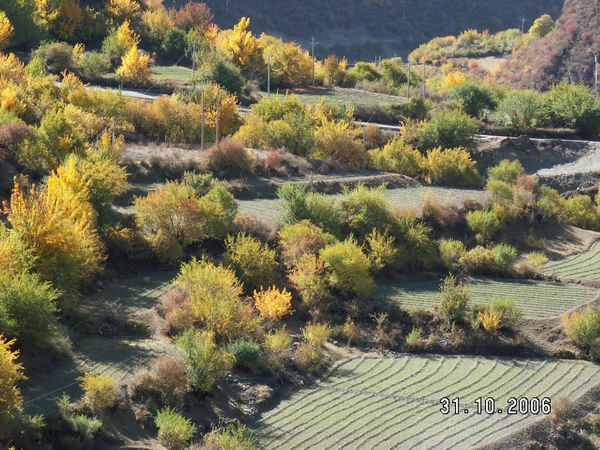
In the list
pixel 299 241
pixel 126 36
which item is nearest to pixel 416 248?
pixel 299 241

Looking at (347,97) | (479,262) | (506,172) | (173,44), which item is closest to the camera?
(479,262)

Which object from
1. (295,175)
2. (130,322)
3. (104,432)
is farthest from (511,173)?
(104,432)

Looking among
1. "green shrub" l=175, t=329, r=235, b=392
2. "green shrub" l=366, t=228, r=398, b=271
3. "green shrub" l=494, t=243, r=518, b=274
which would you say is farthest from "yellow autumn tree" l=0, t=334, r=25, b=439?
"green shrub" l=494, t=243, r=518, b=274

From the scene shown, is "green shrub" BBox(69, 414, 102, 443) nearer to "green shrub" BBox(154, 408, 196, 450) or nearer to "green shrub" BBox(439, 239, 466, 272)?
"green shrub" BBox(154, 408, 196, 450)

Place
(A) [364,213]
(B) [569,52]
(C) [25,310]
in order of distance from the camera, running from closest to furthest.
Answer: (C) [25,310] → (A) [364,213] → (B) [569,52]

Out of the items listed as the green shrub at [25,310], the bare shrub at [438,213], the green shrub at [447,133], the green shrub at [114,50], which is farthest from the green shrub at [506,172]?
the green shrub at [25,310]

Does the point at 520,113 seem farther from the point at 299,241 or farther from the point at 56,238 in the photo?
the point at 56,238

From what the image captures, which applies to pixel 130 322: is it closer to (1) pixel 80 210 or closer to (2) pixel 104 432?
(1) pixel 80 210

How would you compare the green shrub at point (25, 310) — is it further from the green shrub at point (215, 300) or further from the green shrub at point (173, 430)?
the green shrub at point (215, 300)
